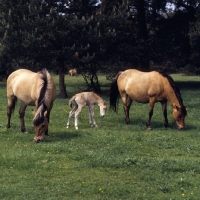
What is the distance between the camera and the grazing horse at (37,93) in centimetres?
1146

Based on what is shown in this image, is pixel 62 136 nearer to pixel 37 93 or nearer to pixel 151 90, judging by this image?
pixel 37 93

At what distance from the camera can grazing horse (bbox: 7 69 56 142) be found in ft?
37.6

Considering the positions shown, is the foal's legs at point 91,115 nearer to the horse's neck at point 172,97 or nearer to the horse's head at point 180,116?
the horse's neck at point 172,97

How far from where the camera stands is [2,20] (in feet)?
75.5

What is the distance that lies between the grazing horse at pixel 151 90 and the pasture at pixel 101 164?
2.10ft

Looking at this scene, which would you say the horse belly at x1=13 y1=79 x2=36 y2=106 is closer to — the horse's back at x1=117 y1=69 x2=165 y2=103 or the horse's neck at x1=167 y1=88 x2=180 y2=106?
the horse's back at x1=117 y1=69 x2=165 y2=103

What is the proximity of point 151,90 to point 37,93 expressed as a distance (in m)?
3.87

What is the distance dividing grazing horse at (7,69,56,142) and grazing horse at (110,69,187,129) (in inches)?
133

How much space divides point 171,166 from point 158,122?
6.36 m

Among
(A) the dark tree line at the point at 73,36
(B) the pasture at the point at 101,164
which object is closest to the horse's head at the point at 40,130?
(B) the pasture at the point at 101,164

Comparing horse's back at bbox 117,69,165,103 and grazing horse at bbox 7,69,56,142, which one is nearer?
grazing horse at bbox 7,69,56,142

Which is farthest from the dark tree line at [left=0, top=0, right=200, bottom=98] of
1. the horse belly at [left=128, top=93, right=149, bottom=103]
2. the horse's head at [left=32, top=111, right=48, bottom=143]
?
the horse's head at [left=32, top=111, right=48, bottom=143]

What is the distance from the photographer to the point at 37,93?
12406 millimetres

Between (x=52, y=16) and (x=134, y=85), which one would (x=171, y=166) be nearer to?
(x=134, y=85)
